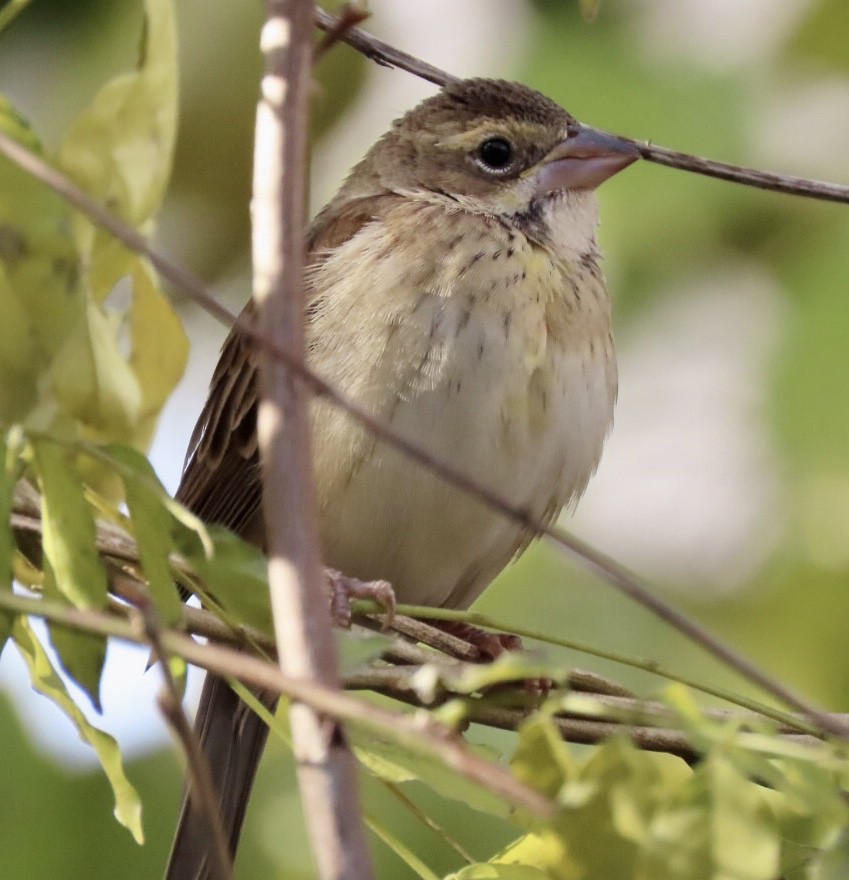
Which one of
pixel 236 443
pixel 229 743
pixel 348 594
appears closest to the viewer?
pixel 348 594

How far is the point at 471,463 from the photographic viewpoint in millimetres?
2604

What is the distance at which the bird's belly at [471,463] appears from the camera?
8.32 ft

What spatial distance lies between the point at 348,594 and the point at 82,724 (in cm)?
76

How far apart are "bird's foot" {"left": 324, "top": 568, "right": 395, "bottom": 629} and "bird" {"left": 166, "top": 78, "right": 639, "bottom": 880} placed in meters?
0.27

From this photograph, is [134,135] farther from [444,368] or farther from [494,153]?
[494,153]

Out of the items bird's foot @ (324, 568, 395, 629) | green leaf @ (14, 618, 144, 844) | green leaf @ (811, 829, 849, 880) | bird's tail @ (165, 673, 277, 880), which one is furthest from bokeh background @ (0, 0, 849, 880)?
green leaf @ (811, 829, 849, 880)

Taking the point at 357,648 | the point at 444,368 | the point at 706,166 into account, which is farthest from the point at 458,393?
the point at 357,648

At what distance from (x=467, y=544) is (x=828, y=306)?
3.18 feet

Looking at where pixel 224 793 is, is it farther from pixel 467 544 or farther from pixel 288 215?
pixel 288 215

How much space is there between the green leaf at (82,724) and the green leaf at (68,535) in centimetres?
23

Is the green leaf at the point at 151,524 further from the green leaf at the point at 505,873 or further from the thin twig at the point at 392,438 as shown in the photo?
the green leaf at the point at 505,873

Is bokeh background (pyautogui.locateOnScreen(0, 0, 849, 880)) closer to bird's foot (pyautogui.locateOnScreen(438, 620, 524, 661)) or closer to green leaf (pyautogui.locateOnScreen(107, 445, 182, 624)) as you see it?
bird's foot (pyautogui.locateOnScreen(438, 620, 524, 661))

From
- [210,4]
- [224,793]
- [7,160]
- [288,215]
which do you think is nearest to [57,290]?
[7,160]

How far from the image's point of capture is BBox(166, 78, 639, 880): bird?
8.34 feet
